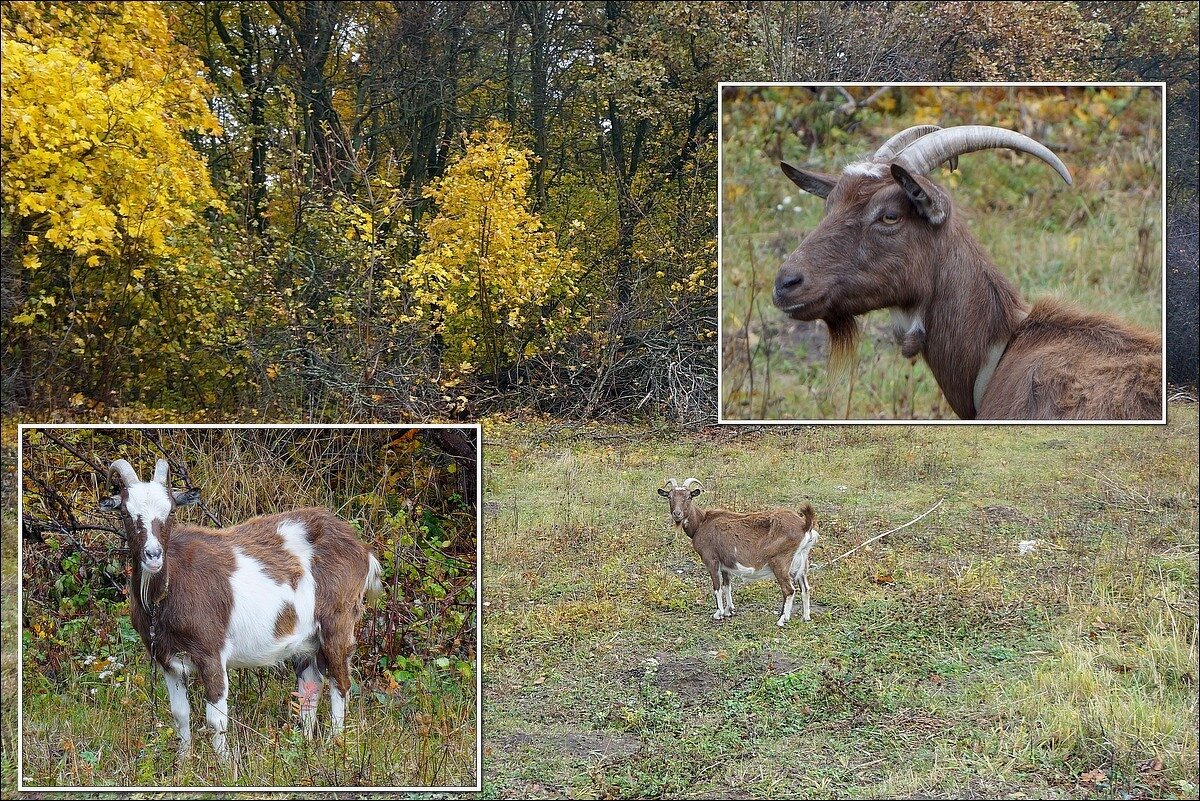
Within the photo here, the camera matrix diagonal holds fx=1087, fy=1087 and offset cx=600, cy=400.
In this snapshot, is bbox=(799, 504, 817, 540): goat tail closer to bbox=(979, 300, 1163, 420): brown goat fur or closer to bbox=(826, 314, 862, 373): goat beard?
bbox=(826, 314, 862, 373): goat beard

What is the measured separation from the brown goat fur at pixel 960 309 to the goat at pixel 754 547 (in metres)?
1.39

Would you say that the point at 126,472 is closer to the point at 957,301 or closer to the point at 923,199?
the point at 923,199

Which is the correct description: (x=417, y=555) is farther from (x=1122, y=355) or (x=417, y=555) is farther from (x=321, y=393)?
(x=1122, y=355)

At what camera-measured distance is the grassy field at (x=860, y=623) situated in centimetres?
636

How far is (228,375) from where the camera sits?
27.2ft

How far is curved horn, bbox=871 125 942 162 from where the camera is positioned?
5828 millimetres

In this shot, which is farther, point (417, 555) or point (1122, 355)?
point (417, 555)

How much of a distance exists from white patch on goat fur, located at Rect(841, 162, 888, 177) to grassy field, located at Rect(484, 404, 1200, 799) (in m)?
2.53

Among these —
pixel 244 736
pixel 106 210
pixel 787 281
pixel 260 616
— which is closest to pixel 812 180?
pixel 787 281

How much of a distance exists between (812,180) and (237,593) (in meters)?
3.81

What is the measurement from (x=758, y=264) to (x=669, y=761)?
139 inches

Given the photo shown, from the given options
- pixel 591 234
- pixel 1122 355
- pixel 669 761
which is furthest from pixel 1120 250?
pixel 669 761

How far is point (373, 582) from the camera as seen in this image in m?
5.95

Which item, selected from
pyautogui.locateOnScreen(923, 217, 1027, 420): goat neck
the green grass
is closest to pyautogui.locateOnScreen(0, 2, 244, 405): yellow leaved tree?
the green grass
